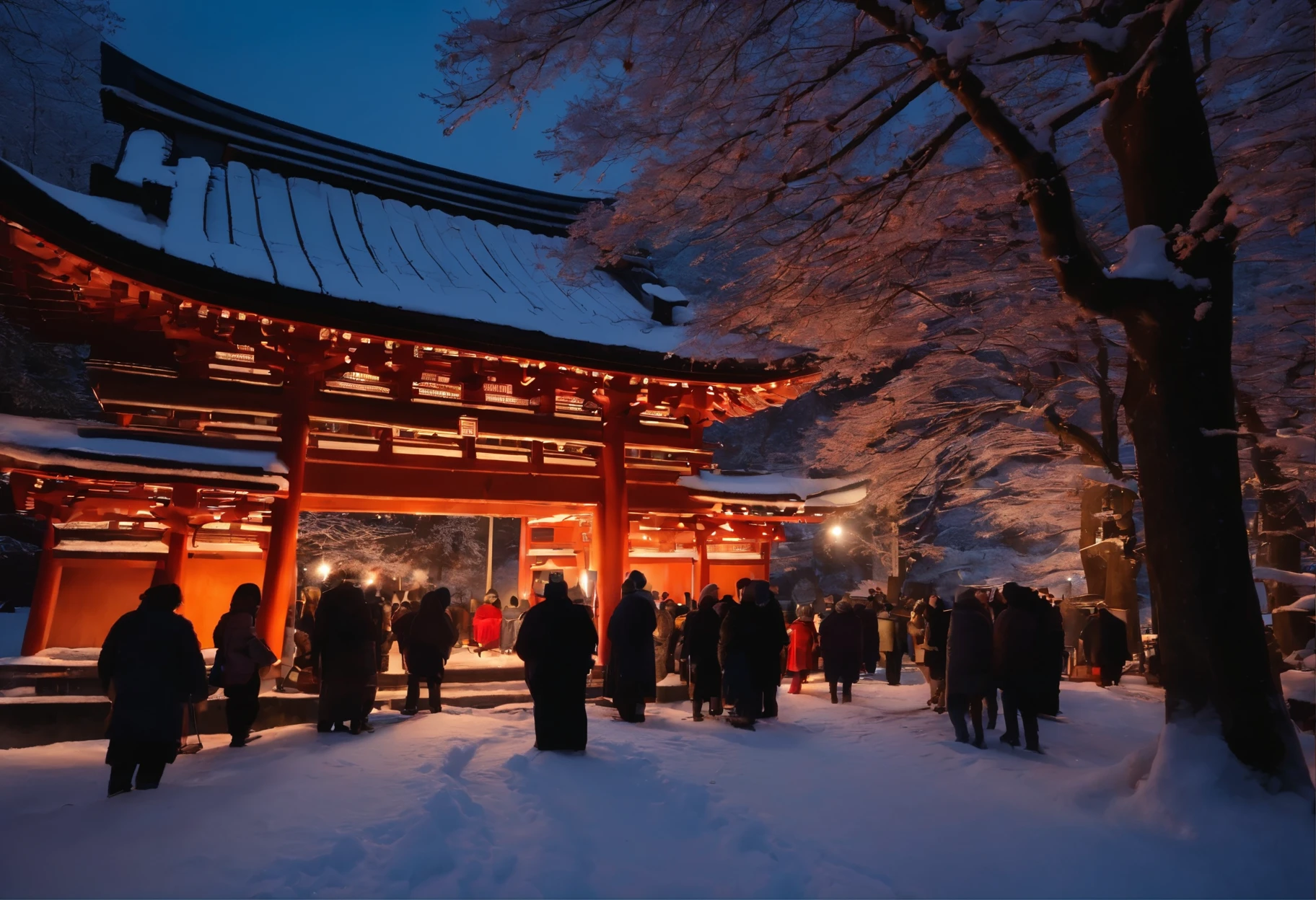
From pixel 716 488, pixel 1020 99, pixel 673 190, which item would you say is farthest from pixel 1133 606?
pixel 673 190

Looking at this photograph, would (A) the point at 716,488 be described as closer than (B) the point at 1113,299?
No

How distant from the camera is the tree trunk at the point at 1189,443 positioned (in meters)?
4.80

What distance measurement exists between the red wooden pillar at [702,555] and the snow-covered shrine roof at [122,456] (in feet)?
30.4

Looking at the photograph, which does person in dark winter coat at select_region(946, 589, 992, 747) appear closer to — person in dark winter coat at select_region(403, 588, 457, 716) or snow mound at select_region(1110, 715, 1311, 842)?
snow mound at select_region(1110, 715, 1311, 842)

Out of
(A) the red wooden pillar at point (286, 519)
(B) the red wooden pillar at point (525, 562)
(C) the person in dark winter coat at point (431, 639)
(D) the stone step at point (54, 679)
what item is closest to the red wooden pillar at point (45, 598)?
(D) the stone step at point (54, 679)

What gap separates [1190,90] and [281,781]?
8.23 meters

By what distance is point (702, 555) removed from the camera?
55.8ft

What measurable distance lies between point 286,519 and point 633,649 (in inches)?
209

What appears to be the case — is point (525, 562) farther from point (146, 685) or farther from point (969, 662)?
point (146, 685)

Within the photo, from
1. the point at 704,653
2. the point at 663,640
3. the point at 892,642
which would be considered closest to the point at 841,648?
the point at 663,640

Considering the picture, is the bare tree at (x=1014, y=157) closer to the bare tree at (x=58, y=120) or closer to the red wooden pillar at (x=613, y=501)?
the red wooden pillar at (x=613, y=501)

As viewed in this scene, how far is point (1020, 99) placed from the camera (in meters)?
7.63

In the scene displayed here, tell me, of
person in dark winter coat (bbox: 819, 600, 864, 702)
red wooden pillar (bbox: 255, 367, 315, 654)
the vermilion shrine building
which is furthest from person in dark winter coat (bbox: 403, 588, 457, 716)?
person in dark winter coat (bbox: 819, 600, 864, 702)

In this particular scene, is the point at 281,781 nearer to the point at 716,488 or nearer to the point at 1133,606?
the point at 716,488
